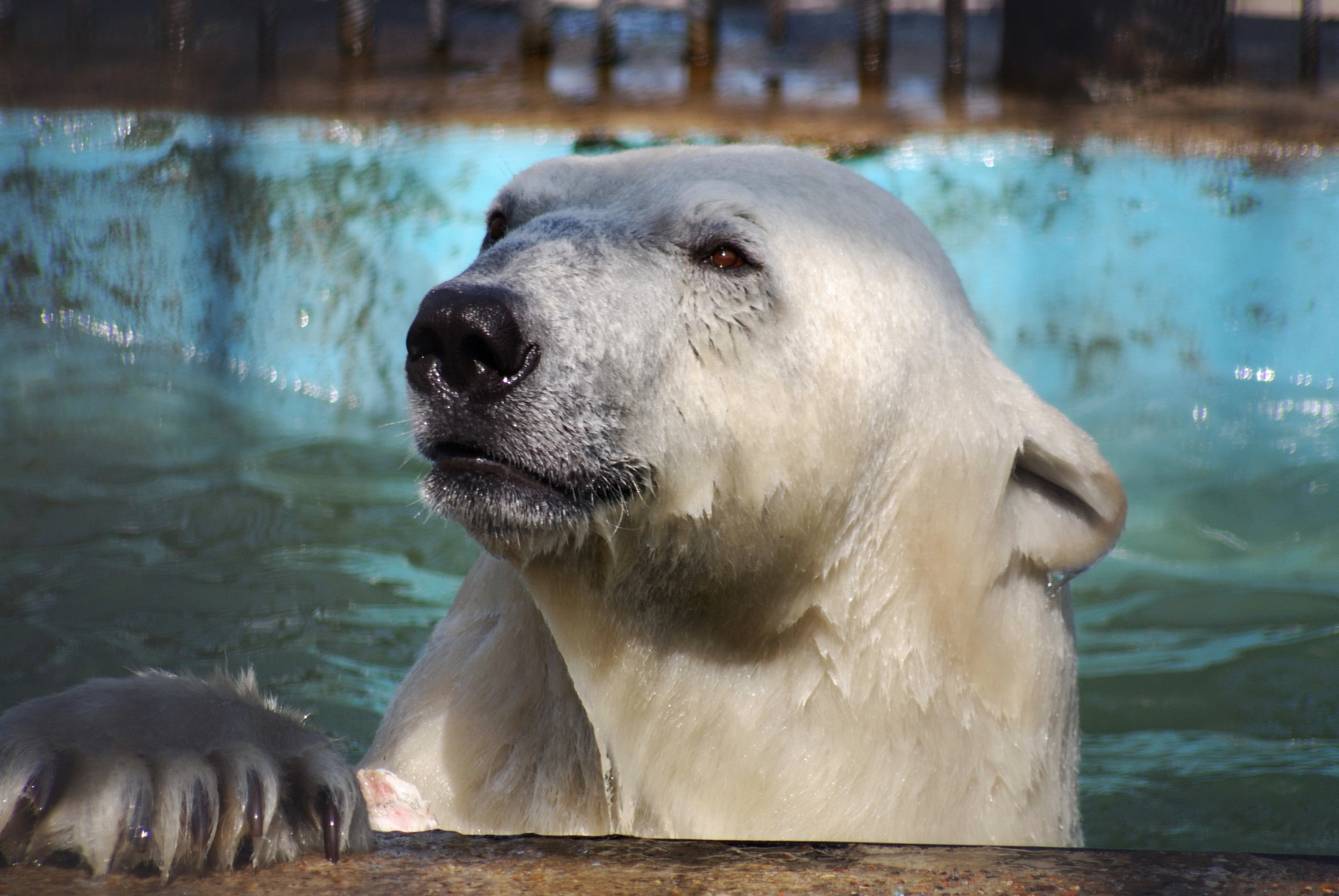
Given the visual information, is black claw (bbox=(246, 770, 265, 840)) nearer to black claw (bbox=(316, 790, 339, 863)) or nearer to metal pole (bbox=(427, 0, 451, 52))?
black claw (bbox=(316, 790, 339, 863))

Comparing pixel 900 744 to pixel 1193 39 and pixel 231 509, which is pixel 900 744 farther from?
pixel 1193 39

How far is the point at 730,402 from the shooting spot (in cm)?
193

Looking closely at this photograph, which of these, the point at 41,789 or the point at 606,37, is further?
the point at 606,37

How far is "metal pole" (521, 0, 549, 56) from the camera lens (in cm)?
701

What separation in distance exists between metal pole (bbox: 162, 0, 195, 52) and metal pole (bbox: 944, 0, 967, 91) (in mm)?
4067

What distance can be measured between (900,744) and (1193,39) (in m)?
5.91

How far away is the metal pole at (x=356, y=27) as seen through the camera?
277 inches

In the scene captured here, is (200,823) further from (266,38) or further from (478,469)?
(266,38)

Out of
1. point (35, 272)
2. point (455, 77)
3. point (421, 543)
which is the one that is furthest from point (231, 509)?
point (455, 77)

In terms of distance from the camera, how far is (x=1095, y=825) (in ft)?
10.8

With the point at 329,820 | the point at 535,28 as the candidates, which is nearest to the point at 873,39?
the point at 535,28

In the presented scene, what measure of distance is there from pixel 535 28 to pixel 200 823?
20.6 ft

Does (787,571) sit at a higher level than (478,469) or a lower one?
lower

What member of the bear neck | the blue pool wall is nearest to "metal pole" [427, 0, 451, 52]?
the blue pool wall
